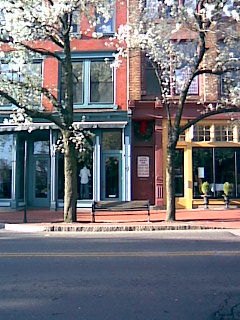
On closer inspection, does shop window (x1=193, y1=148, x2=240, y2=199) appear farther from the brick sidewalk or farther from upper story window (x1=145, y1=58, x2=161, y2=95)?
upper story window (x1=145, y1=58, x2=161, y2=95)

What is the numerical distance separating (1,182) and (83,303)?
54.6 ft

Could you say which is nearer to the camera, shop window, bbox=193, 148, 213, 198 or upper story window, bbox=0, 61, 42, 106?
upper story window, bbox=0, 61, 42, 106

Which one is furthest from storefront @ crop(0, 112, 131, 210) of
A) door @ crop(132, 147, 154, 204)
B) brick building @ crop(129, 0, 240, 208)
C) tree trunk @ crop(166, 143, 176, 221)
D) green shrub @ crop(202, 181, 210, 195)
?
tree trunk @ crop(166, 143, 176, 221)

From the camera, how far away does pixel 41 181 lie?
2211cm

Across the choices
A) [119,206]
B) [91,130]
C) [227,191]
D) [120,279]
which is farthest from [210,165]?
[120,279]

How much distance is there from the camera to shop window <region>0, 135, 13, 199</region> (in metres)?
21.5

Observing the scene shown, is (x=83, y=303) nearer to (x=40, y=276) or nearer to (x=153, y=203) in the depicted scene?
(x=40, y=276)

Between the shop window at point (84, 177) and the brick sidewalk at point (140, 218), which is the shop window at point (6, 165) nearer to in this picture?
the brick sidewalk at point (140, 218)

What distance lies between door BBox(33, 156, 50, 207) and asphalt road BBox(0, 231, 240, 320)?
32.8 ft

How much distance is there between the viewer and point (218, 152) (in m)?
21.2

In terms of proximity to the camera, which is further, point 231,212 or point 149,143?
point 149,143

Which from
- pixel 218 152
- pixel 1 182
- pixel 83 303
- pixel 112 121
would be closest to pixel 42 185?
pixel 1 182

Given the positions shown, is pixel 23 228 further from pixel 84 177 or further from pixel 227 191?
pixel 227 191

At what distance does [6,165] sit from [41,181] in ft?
6.00
